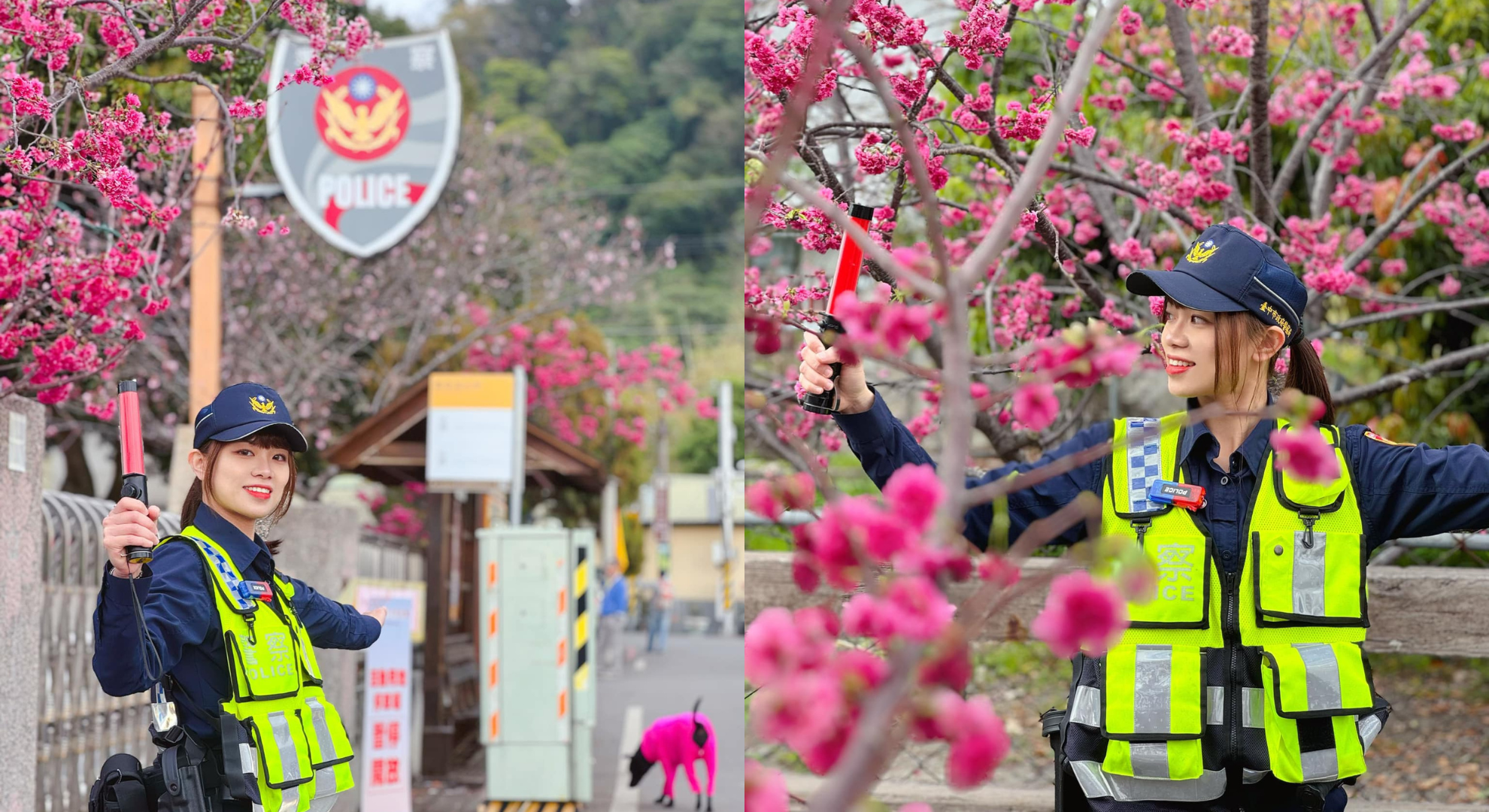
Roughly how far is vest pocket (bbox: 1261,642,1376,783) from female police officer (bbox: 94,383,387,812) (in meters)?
1.89

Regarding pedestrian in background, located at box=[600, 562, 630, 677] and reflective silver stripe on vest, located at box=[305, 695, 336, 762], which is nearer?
reflective silver stripe on vest, located at box=[305, 695, 336, 762]

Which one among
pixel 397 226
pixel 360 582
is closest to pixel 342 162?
pixel 397 226

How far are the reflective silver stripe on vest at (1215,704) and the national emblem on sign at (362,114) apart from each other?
25.5 feet

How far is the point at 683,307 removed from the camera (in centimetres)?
4019

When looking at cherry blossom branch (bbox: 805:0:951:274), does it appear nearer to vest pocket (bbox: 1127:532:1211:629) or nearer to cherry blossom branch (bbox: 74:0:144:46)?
vest pocket (bbox: 1127:532:1211:629)

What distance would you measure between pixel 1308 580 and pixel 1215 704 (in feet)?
0.92

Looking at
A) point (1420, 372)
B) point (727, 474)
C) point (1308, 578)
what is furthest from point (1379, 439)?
point (727, 474)

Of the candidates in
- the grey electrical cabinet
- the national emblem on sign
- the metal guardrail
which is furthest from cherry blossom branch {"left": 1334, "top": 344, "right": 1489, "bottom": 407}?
the national emblem on sign

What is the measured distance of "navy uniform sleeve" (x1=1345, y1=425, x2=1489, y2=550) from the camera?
2.30 m

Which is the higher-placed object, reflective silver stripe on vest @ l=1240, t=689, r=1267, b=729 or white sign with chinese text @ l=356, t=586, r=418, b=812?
reflective silver stripe on vest @ l=1240, t=689, r=1267, b=729

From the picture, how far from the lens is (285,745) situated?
8.20ft

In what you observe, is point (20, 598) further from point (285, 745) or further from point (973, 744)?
point (973, 744)

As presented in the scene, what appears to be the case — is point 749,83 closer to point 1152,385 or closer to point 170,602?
point 170,602

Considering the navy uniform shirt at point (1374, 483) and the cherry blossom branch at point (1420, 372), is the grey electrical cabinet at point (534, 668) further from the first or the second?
the navy uniform shirt at point (1374, 483)
